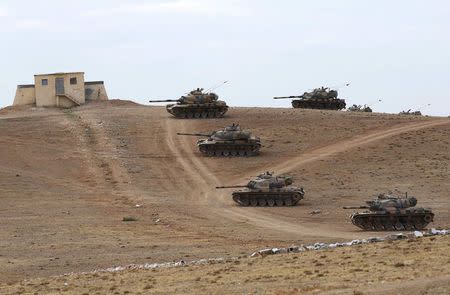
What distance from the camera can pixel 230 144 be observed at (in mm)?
61406

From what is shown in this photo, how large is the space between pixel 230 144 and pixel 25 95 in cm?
2609

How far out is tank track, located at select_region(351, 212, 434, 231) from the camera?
40656 millimetres

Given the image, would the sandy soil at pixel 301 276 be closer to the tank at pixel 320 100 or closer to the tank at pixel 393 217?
the tank at pixel 393 217

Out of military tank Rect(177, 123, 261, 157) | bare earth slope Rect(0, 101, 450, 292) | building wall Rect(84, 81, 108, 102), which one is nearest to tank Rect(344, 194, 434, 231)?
bare earth slope Rect(0, 101, 450, 292)

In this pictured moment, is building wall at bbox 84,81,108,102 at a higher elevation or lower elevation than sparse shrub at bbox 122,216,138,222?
higher

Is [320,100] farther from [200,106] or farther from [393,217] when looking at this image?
[393,217]

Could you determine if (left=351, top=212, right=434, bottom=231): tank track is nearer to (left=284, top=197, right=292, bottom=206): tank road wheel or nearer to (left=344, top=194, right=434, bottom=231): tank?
(left=344, top=194, right=434, bottom=231): tank

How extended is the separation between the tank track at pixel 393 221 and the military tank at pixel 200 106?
106ft

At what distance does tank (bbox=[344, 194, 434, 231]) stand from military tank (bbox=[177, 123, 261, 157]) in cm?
2080

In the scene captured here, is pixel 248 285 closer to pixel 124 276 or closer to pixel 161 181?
pixel 124 276

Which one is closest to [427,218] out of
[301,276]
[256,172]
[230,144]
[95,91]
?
[301,276]

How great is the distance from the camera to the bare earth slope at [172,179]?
37.2m

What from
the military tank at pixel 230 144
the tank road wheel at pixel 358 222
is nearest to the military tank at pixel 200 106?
the military tank at pixel 230 144

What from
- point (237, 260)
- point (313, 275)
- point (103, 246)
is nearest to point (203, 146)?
point (103, 246)
